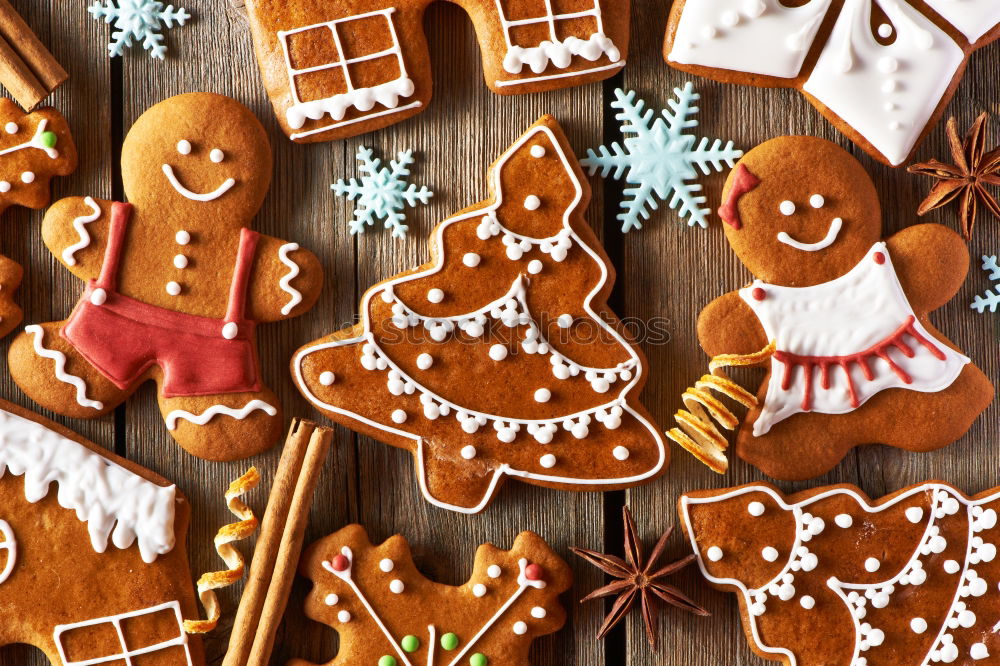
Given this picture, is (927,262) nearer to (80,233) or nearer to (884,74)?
(884,74)

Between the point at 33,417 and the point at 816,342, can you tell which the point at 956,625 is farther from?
the point at 33,417

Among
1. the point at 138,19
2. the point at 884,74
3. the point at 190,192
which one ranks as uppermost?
the point at 138,19

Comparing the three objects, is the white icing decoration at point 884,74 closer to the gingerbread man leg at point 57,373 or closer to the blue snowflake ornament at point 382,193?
the blue snowflake ornament at point 382,193

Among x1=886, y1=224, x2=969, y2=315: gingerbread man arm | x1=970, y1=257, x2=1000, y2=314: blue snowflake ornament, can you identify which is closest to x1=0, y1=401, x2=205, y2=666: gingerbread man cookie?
x1=886, y1=224, x2=969, y2=315: gingerbread man arm

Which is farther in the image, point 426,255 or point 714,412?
point 426,255

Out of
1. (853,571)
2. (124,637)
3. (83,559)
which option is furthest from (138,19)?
(853,571)

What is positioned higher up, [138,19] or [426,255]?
[138,19]
